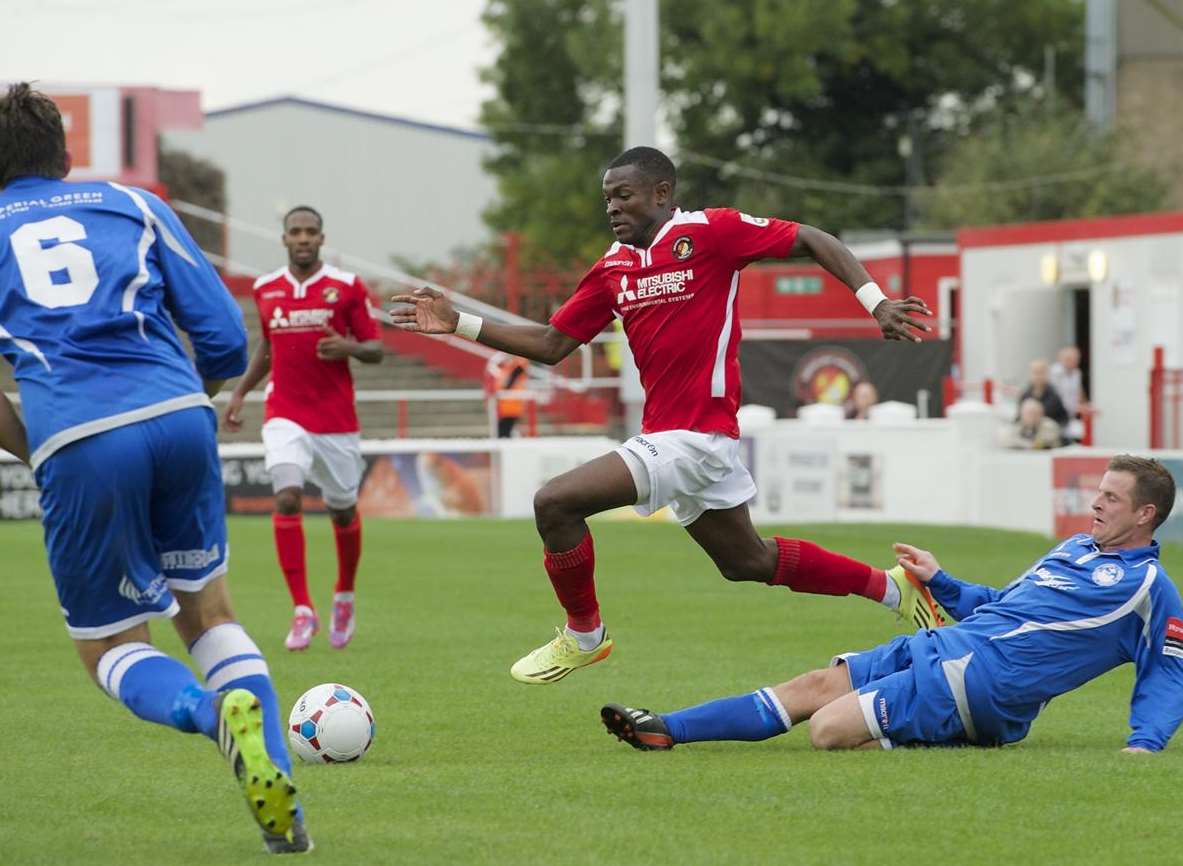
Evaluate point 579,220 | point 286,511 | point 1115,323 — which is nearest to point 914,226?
point 579,220

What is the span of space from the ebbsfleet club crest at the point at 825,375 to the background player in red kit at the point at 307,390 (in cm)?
2027

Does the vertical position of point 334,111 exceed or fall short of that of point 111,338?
it exceeds it

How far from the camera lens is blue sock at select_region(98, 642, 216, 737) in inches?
213

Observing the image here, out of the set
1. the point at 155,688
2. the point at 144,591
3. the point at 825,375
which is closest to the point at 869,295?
the point at 144,591

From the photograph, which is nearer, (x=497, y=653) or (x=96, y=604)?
(x=96, y=604)

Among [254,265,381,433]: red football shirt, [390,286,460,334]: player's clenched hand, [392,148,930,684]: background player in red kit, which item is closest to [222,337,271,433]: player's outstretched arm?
[254,265,381,433]: red football shirt

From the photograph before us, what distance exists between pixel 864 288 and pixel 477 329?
5.33 ft

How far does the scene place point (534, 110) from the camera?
59.9m

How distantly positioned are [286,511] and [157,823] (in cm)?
565

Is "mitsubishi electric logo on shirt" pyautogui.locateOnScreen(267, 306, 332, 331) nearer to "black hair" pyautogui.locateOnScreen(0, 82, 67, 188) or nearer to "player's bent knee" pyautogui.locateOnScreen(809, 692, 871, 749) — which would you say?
"player's bent knee" pyautogui.locateOnScreen(809, 692, 871, 749)

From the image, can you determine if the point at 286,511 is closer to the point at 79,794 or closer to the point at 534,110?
the point at 79,794

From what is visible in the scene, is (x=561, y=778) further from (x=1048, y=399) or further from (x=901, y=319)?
(x=1048, y=399)

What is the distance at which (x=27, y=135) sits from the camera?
18.7 ft

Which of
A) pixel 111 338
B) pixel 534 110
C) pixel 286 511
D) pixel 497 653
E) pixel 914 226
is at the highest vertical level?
pixel 534 110
